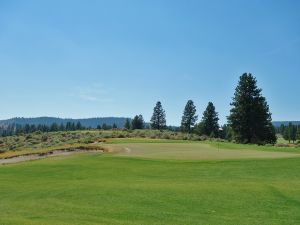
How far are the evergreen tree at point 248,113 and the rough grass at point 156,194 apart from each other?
35.7 metres

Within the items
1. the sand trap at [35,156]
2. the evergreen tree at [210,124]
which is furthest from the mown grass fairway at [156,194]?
the evergreen tree at [210,124]

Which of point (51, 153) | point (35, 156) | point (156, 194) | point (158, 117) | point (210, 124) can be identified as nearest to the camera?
point (156, 194)

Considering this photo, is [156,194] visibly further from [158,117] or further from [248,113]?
[158,117]

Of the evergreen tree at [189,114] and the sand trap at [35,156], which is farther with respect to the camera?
the evergreen tree at [189,114]

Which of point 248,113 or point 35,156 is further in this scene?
point 248,113

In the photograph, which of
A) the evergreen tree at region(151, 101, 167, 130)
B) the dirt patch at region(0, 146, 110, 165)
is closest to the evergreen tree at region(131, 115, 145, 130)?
the evergreen tree at region(151, 101, 167, 130)

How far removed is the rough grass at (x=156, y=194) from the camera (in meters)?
12.2

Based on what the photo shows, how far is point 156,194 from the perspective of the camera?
52.7ft

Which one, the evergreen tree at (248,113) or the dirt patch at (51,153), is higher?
the evergreen tree at (248,113)

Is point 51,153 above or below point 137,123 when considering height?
below

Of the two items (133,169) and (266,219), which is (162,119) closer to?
(133,169)


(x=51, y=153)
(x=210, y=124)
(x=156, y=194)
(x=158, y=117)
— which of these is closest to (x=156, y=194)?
(x=156, y=194)

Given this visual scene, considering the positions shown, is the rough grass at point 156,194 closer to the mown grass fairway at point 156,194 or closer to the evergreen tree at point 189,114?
the mown grass fairway at point 156,194

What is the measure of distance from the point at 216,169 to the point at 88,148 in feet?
73.4
